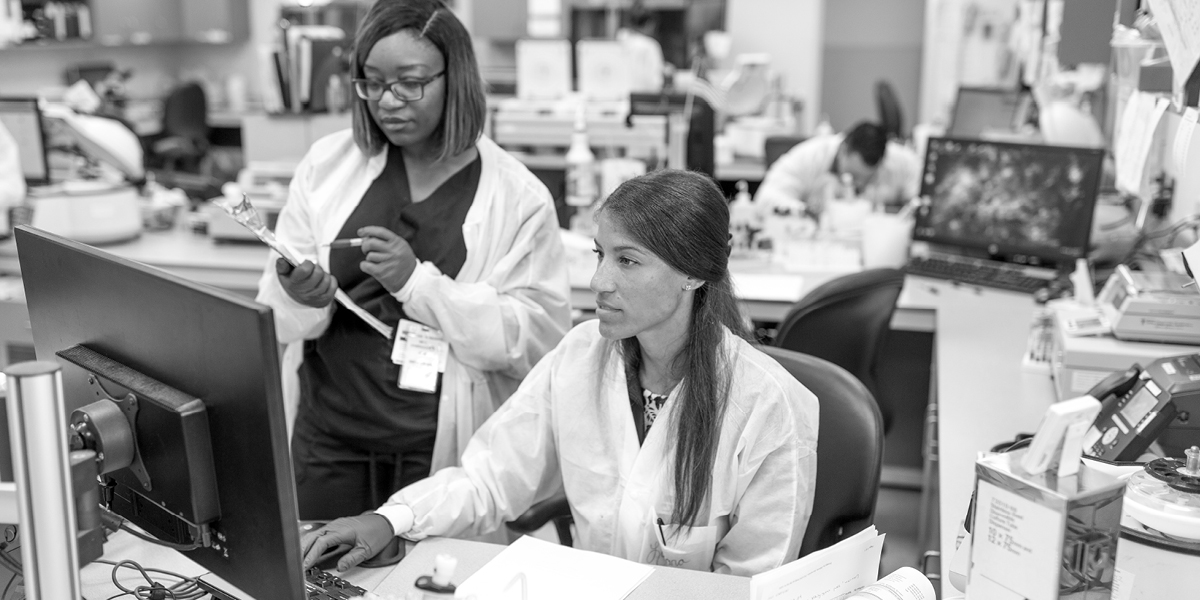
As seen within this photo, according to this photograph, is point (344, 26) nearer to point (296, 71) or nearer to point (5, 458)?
point (296, 71)

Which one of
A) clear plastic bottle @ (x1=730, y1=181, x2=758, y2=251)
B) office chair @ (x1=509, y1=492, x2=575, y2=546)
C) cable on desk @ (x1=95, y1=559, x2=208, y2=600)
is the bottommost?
office chair @ (x1=509, y1=492, x2=575, y2=546)

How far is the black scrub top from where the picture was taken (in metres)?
1.83

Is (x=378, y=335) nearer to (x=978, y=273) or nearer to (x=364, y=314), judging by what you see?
(x=364, y=314)

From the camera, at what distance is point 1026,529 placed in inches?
38.7

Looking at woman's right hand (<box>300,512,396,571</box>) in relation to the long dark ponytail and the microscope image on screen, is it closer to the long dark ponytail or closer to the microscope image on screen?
the long dark ponytail

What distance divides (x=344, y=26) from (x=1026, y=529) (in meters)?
7.72

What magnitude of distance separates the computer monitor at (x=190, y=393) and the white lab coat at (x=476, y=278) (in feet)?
2.32

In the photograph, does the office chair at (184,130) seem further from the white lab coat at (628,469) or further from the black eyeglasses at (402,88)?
the white lab coat at (628,469)

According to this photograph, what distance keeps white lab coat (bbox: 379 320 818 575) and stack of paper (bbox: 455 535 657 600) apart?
0.13m

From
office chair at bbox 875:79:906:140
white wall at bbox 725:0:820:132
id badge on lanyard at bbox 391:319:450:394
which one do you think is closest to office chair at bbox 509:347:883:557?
id badge on lanyard at bbox 391:319:450:394

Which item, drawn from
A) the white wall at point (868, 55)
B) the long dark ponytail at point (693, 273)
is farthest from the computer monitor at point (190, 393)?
the white wall at point (868, 55)

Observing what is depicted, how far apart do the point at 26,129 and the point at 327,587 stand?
2.74 metres

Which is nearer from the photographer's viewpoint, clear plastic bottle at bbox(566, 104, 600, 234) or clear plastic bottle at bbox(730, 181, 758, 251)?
clear plastic bottle at bbox(566, 104, 600, 234)

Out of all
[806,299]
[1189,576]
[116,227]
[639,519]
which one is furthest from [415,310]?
[116,227]
